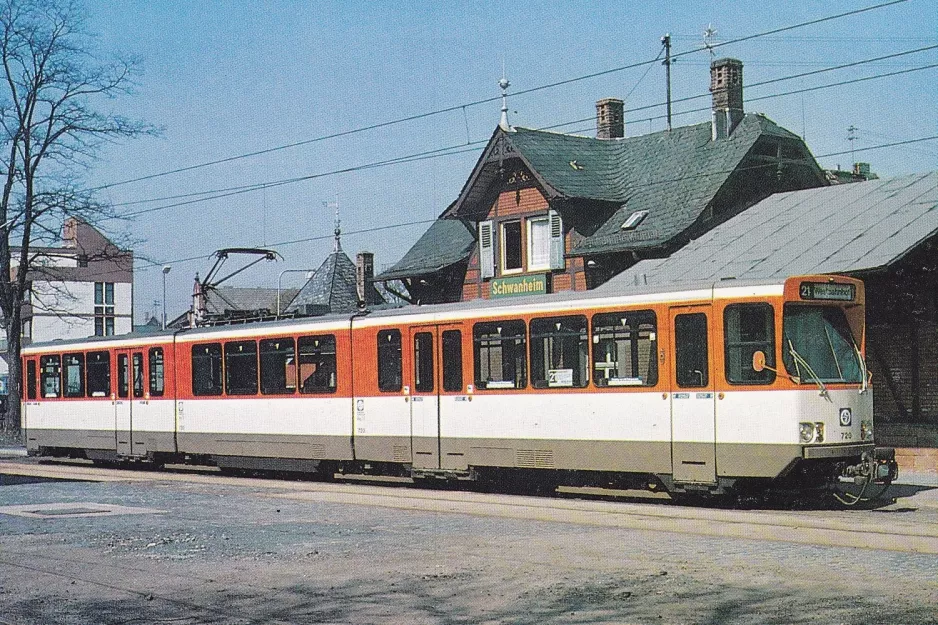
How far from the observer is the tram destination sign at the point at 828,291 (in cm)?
1562

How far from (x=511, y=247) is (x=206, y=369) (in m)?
12.0

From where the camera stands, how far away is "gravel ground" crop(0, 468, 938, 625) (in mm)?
8797

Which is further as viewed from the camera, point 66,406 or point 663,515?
point 66,406

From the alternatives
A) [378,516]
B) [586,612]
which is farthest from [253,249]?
[586,612]

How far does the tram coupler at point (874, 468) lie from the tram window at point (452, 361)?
591cm

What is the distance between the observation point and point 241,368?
76.1 ft

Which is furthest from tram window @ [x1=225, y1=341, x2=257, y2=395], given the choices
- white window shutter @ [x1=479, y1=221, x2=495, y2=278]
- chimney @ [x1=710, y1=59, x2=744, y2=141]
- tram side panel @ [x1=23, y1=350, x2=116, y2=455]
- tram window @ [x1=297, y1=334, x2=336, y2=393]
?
chimney @ [x1=710, y1=59, x2=744, y2=141]

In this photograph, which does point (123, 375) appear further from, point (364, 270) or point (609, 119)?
point (364, 270)

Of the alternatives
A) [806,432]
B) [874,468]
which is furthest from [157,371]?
[874,468]

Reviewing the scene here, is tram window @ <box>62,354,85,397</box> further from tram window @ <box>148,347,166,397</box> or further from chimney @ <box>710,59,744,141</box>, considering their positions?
chimney @ <box>710,59,744,141</box>

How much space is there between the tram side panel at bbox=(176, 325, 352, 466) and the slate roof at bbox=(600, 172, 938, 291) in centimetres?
617

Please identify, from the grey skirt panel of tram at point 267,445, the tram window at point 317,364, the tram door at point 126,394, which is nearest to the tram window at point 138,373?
the tram door at point 126,394

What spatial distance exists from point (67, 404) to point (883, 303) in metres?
17.0

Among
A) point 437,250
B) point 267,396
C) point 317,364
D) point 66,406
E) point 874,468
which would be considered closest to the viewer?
point 874,468
